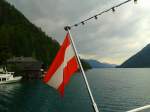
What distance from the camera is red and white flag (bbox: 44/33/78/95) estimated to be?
31.4ft

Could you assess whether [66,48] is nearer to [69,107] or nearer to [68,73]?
[68,73]

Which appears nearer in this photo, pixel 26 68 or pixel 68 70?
pixel 68 70

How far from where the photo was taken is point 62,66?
380 inches

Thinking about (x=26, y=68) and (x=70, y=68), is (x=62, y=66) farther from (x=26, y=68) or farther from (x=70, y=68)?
(x=26, y=68)

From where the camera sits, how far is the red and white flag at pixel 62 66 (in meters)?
9.56

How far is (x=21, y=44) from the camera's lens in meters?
198

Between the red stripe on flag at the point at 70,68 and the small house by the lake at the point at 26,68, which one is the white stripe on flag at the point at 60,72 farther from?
the small house by the lake at the point at 26,68

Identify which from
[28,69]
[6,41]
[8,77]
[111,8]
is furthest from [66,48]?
[6,41]

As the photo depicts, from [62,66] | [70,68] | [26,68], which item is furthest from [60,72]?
[26,68]

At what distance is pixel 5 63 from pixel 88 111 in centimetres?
11847

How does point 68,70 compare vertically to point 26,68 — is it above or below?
below

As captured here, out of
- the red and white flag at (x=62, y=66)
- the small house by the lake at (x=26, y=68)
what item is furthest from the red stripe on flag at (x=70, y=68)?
the small house by the lake at (x=26, y=68)

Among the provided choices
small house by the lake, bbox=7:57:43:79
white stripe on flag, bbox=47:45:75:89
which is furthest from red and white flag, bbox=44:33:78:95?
small house by the lake, bbox=7:57:43:79

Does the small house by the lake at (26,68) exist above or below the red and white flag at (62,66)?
above
